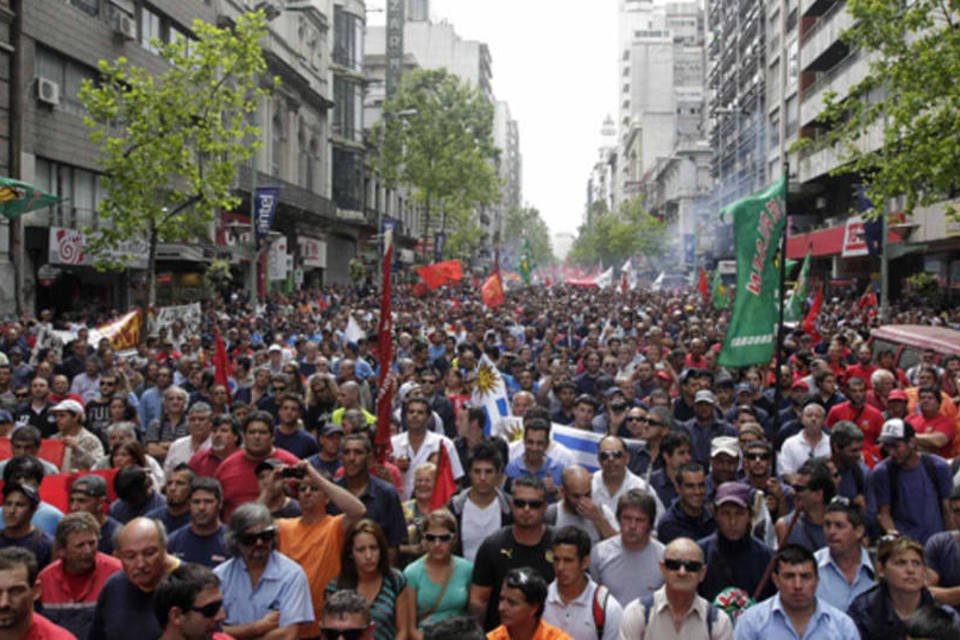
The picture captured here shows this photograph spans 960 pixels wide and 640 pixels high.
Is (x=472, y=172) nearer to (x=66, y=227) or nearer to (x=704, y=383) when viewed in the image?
(x=66, y=227)

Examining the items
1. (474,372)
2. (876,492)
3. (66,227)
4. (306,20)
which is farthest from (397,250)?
(876,492)

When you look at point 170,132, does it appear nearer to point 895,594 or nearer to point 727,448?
point 727,448

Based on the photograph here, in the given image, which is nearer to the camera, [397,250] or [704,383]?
[704,383]

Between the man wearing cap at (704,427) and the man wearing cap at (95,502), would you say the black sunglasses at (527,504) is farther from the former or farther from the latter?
the man wearing cap at (704,427)

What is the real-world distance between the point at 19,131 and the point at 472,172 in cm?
3206

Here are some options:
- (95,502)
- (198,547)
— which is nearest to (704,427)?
(198,547)

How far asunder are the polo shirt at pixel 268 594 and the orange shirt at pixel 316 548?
348mm

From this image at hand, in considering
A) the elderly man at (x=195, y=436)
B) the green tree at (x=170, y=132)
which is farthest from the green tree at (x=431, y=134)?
the elderly man at (x=195, y=436)

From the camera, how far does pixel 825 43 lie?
40.2 metres

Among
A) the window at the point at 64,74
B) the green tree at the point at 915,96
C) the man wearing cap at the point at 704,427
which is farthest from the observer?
→ the window at the point at 64,74

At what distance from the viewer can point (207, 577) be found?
406 cm

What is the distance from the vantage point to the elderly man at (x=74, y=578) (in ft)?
15.9

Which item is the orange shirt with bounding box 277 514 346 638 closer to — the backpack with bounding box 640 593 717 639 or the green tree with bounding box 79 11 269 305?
the backpack with bounding box 640 593 717 639

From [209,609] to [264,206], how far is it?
2322 cm
